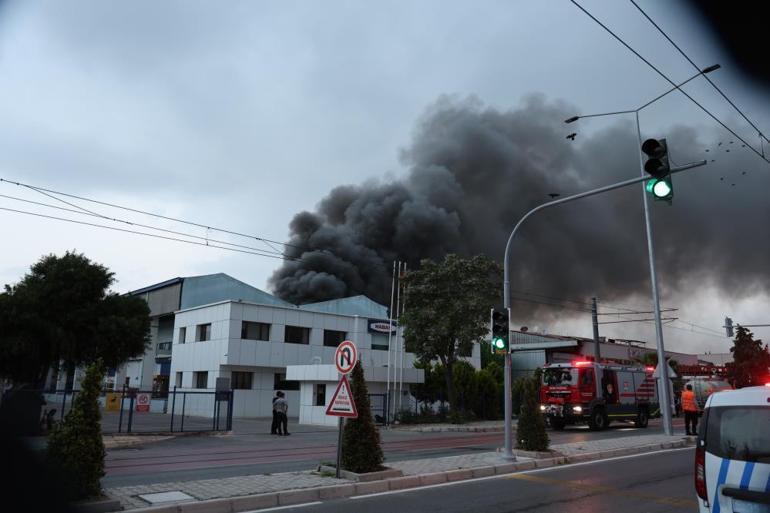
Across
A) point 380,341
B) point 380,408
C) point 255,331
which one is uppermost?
point 255,331

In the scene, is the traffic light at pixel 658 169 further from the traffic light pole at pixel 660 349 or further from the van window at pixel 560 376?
the van window at pixel 560 376

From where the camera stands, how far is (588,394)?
893 inches

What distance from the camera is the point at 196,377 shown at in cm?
3691

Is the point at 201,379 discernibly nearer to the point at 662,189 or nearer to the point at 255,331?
the point at 255,331

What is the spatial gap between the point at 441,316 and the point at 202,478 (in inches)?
717

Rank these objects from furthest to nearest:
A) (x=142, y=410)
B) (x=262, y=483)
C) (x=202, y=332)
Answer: (x=202, y=332) < (x=142, y=410) < (x=262, y=483)

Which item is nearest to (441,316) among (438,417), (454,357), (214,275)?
(454,357)

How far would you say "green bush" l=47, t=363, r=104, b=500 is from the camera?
287 inches

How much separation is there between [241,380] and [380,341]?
10.3 meters

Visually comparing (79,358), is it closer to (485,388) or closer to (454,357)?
(454,357)

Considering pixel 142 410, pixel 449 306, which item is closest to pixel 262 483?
pixel 449 306

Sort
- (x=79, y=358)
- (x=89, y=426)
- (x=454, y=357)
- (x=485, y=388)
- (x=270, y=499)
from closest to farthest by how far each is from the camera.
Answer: (x=89, y=426), (x=270, y=499), (x=79, y=358), (x=454, y=357), (x=485, y=388)

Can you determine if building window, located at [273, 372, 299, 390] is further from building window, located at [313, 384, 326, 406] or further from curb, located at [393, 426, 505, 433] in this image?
curb, located at [393, 426, 505, 433]

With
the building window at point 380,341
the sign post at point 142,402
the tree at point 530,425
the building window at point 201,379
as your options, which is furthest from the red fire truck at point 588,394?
the building window at point 201,379
